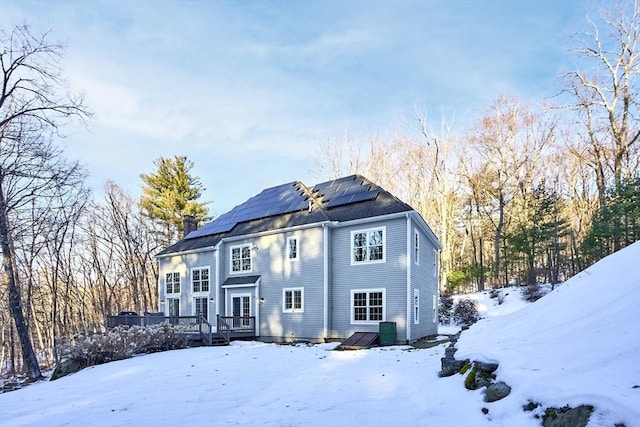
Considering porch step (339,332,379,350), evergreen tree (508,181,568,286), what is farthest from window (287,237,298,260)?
evergreen tree (508,181,568,286)

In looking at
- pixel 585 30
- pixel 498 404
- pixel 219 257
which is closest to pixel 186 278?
pixel 219 257

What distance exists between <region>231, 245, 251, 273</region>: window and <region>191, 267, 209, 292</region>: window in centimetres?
182

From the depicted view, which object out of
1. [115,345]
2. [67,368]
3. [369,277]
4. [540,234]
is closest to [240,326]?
[115,345]

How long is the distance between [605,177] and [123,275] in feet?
119

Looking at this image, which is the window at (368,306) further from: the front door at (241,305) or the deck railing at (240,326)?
the front door at (241,305)

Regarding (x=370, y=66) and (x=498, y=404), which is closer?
(x=498, y=404)

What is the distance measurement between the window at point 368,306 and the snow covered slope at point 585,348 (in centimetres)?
851

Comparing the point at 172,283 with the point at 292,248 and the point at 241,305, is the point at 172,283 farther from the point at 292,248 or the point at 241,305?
the point at 292,248

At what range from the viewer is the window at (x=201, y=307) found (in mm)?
20666

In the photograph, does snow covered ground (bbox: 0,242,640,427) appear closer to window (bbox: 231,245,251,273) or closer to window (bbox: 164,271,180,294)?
window (bbox: 231,245,251,273)

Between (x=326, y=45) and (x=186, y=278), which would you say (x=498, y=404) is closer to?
(x=326, y=45)

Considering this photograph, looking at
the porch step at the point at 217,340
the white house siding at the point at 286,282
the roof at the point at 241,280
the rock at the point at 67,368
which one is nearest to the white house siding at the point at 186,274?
the roof at the point at 241,280

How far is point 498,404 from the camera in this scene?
4.42 metres

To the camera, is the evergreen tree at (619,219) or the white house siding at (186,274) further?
the white house siding at (186,274)
